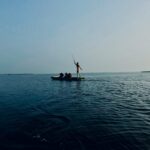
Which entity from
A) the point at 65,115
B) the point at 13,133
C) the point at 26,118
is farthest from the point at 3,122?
the point at 65,115

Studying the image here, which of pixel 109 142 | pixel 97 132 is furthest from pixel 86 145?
pixel 97 132

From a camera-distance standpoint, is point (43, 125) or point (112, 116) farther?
point (112, 116)

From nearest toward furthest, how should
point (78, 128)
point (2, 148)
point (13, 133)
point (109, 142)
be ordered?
point (2, 148) → point (109, 142) → point (13, 133) → point (78, 128)

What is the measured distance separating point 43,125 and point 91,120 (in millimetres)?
3258

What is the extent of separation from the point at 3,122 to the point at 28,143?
14.6 feet

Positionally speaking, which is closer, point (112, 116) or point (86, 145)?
point (86, 145)

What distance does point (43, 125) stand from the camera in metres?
11.8

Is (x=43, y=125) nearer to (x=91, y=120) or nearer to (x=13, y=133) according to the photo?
(x=13, y=133)

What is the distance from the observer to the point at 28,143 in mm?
8867

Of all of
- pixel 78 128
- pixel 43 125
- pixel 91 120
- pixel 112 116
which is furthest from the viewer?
pixel 112 116

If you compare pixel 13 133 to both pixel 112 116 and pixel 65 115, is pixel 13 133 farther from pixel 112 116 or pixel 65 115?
pixel 112 116

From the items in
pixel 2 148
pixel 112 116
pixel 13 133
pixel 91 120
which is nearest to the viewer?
pixel 2 148

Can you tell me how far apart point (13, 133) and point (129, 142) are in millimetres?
5951

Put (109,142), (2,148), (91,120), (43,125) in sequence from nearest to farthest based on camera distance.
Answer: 1. (2,148)
2. (109,142)
3. (43,125)
4. (91,120)
